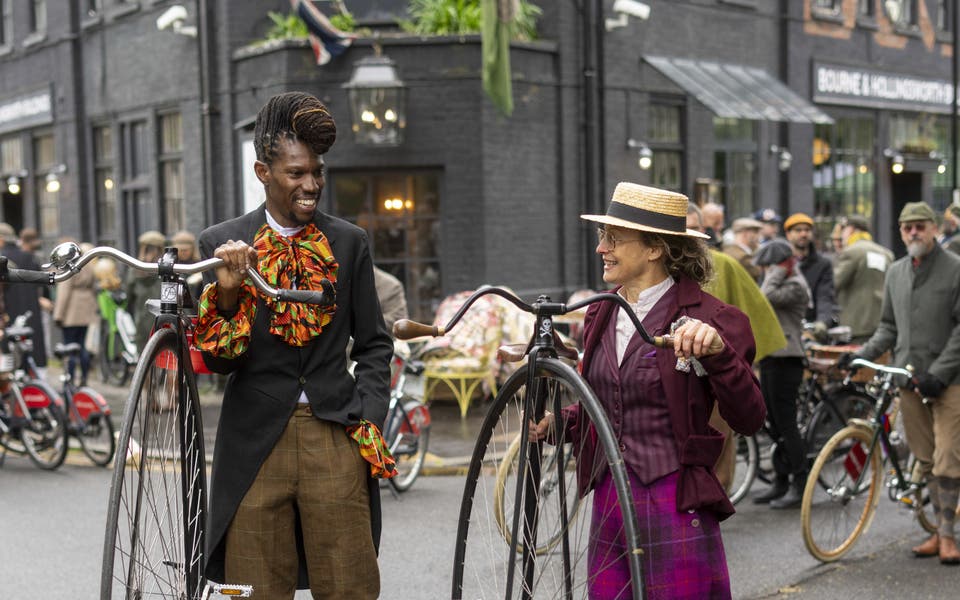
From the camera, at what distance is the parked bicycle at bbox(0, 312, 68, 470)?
1021 centimetres

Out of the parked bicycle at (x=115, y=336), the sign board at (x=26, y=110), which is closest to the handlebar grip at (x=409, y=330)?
the parked bicycle at (x=115, y=336)

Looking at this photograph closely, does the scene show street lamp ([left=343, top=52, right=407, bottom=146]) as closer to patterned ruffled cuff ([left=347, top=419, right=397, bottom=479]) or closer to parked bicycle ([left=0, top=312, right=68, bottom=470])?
parked bicycle ([left=0, top=312, right=68, bottom=470])

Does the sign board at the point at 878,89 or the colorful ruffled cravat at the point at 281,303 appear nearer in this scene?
the colorful ruffled cravat at the point at 281,303

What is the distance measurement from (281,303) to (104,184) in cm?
1671

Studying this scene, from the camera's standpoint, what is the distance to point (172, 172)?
17.2 metres

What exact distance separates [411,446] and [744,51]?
11.8 m

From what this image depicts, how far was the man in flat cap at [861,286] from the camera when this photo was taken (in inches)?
452

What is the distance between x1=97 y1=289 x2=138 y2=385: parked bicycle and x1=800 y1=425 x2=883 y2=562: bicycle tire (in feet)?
31.6

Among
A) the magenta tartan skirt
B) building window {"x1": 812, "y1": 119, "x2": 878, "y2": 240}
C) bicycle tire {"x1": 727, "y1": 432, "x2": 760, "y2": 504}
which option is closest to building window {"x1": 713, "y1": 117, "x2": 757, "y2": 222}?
building window {"x1": 812, "y1": 119, "x2": 878, "y2": 240}

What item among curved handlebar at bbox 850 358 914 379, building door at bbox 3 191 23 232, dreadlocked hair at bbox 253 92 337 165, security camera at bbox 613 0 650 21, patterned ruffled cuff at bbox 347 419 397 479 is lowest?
curved handlebar at bbox 850 358 914 379

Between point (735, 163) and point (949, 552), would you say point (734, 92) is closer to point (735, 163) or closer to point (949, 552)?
point (735, 163)

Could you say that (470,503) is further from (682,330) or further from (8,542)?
(8,542)

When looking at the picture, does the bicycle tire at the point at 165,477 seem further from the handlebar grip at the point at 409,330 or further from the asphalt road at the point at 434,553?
the asphalt road at the point at 434,553

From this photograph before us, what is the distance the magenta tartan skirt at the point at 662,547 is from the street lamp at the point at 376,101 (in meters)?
10.3
